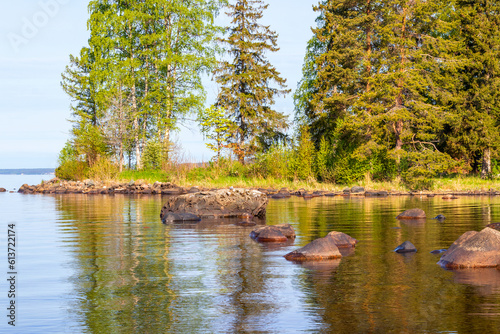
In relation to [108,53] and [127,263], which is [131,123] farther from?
[127,263]

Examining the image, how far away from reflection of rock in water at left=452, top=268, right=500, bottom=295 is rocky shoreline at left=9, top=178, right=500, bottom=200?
71.7ft

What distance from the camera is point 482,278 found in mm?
8250

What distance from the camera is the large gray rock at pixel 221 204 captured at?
19.4 metres

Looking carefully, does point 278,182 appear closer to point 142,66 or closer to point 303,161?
point 303,161

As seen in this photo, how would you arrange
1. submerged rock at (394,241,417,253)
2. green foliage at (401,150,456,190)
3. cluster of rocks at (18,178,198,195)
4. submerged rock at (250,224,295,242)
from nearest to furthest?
1. submerged rock at (394,241,417,253)
2. submerged rock at (250,224,295,242)
3. green foliage at (401,150,456,190)
4. cluster of rocks at (18,178,198,195)

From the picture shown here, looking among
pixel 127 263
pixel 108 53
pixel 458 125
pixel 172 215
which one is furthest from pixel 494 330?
pixel 108 53

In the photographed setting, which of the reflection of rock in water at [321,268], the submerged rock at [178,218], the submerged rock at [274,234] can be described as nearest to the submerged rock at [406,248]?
the reflection of rock in water at [321,268]

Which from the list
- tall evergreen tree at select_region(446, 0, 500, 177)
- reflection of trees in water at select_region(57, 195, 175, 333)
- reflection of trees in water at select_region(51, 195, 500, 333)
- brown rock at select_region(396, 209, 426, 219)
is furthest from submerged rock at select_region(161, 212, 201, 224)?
tall evergreen tree at select_region(446, 0, 500, 177)

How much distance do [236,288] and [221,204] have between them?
12.0m

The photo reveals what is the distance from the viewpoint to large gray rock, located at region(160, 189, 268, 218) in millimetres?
19422

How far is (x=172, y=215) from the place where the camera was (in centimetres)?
1766

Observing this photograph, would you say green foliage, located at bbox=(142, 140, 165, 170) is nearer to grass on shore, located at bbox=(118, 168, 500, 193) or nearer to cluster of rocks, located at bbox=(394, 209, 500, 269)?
grass on shore, located at bbox=(118, 168, 500, 193)

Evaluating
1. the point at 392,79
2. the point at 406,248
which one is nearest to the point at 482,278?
the point at 406,248

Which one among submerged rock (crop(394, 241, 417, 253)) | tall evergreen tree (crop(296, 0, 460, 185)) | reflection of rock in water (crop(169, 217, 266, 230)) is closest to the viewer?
submerged rock (crop(394, 241, 417, 253))
